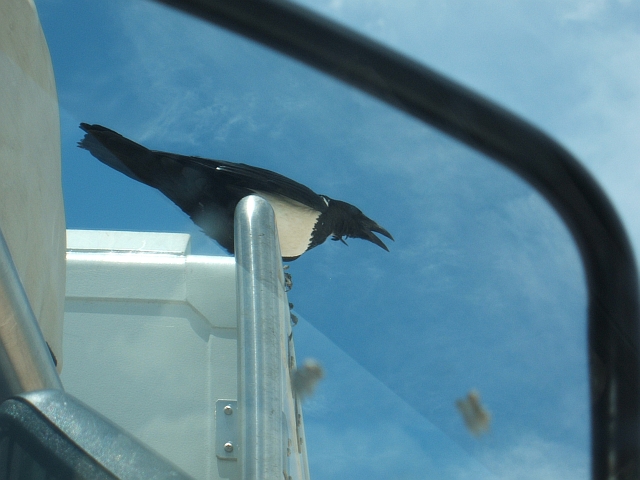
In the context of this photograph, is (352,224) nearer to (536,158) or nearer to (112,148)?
(536,158)

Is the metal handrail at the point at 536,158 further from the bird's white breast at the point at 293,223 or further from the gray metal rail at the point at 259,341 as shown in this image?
the bird's white breast at the point at 293,223

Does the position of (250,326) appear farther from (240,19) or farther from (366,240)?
(240,19)

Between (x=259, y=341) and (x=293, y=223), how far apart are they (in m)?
1.18

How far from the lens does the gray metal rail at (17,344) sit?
2.29ft

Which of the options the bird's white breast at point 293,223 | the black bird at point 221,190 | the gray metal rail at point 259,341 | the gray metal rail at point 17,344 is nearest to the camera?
the gray metal rail at point 17,344

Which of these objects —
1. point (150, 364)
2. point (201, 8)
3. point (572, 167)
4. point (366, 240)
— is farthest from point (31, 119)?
point (572, 167)

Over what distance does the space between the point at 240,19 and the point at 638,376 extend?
4.13 feet

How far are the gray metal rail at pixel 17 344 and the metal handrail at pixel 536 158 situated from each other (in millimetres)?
904

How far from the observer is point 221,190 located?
1.96 m

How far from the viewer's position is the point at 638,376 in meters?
1.72

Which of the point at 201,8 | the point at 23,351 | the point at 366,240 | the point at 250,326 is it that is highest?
the point at 201,8

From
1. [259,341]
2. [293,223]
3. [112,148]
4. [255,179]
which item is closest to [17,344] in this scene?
[259,341]

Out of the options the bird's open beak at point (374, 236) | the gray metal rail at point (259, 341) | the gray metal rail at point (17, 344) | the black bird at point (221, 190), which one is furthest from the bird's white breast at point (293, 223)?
the gray metal rail at point (17, 344)

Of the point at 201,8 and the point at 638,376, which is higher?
the point at 201,8
